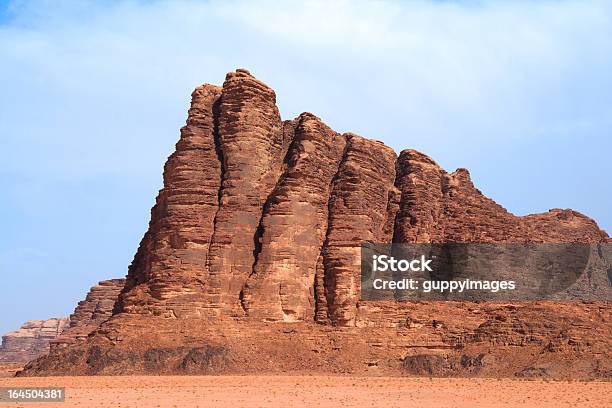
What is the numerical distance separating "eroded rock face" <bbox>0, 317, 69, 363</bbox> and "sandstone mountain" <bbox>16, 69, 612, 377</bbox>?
87.8 meters

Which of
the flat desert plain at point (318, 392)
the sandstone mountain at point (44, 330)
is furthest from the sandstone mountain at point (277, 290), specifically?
the sandstone mountain at point (44, 330)

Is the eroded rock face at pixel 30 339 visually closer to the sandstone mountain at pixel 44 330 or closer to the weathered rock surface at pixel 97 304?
the sandstone mountain at pixel 44 330

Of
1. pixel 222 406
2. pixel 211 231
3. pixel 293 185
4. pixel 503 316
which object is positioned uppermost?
pixel 293 185

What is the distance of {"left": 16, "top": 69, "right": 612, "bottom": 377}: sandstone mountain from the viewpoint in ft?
159

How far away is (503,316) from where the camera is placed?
53.1m

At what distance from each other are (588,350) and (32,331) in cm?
11798

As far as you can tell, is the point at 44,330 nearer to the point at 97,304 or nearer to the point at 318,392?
the point at 97,304

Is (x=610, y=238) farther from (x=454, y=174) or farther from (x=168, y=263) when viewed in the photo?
(x=168, y=263)

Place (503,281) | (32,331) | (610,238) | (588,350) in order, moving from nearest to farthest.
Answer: (588,350) < (503,281) < (610,238) < (32,331)

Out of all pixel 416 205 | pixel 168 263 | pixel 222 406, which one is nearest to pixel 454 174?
pixel 416 205

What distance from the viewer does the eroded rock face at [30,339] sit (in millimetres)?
137375

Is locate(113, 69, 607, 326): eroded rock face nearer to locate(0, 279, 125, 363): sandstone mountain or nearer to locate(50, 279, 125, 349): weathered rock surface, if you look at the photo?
locate(50, 279, 125, 349): weathered rock surface

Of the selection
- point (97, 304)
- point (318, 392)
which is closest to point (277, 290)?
point (318, 392)

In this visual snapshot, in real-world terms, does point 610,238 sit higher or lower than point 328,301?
higher
